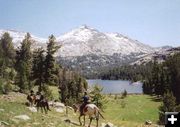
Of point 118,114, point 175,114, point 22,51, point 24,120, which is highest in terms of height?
point 22,51

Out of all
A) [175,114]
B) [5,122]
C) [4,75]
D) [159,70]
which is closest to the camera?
[175,114]

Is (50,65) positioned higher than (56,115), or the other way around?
(50,65)

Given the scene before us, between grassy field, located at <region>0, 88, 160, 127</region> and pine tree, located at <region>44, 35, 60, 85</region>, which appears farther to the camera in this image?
pine tree, located at <region>44, 35, 60, 85</region>

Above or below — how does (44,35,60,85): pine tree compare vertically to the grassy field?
above

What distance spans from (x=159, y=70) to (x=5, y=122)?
500 ft

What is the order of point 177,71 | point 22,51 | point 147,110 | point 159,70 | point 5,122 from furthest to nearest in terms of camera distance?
point 159,70, point 177,71, point 147,110, point 22,51, point 5,122

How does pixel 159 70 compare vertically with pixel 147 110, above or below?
above

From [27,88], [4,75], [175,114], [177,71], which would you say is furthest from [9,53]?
[175,114]

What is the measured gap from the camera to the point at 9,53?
12875 cm

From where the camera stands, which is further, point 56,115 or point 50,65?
point 50,65

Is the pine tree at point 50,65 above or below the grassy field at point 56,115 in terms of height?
above

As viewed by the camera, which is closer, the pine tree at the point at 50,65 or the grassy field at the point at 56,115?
the grassy field at the point at 56,115

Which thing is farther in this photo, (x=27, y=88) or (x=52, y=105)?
(x=27, y=88)

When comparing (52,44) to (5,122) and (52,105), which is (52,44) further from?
(5,122)
